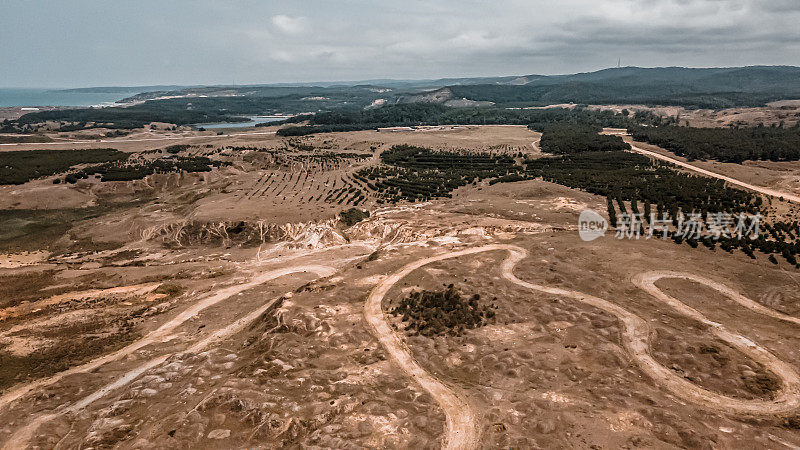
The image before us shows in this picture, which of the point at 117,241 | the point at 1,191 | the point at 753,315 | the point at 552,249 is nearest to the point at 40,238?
the point at 117,241

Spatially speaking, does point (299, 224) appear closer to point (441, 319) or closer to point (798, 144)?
point (441, 319)

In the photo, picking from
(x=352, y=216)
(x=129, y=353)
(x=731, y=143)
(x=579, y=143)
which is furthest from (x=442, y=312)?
(x=731, y=143)

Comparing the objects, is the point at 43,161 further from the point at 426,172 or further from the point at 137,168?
the point at 426,172

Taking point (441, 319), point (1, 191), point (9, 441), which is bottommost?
point (9, 441)

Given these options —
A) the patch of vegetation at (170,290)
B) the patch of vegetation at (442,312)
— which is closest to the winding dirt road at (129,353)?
the patch of vegetation at (170,290)

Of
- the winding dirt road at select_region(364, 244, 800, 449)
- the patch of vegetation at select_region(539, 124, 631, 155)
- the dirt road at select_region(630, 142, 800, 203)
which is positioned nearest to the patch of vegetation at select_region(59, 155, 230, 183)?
the winding dirt road at select_region(364, 244, 800, 449)

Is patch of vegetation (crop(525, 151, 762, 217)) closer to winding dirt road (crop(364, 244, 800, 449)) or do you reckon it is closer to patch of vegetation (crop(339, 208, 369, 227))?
winding dirt road (crop(364, 244, 800, 449))
